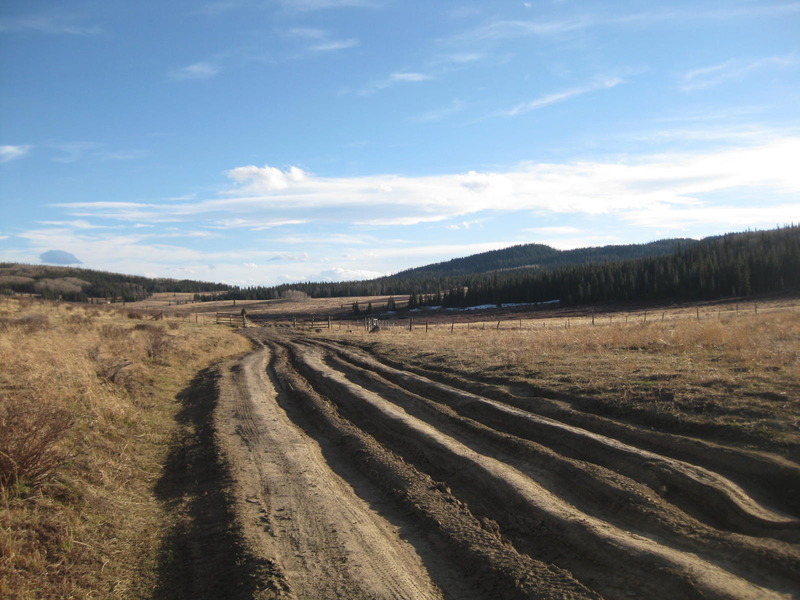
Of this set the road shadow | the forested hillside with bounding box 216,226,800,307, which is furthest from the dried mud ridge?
the forested hillside with bounding box 216,226,800,307

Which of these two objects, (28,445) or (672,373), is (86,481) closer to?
(28,445)

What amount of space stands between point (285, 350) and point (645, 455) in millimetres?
23279

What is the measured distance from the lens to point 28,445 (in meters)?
6.45

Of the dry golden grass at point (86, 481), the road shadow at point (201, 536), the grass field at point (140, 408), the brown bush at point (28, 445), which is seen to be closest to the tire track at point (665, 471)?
the grass field at point (140, 408)

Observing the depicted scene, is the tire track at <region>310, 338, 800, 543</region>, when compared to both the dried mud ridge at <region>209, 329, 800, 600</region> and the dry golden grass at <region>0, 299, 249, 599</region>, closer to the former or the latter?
the dried mud ridge at <region>209, 329, 800, 600</region>

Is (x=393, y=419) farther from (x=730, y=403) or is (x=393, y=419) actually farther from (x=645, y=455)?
(x=730, y=403)

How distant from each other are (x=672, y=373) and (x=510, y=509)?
7.66 metres

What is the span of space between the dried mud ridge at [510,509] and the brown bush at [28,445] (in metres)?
2.52

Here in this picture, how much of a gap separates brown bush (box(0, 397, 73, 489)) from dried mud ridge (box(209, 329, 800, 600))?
2523 millimetres

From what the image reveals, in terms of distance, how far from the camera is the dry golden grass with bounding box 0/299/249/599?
504 cm

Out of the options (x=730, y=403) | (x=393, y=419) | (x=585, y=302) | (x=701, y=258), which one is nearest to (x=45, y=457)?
(x=393, y=419)

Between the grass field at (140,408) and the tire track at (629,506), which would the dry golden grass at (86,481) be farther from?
the tire track at (629,506)

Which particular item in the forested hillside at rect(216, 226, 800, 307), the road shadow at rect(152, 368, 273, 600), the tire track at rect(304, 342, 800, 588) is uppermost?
the forested hillside at rect(216, 226, 800, 307)

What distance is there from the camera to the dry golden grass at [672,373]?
851 cm
